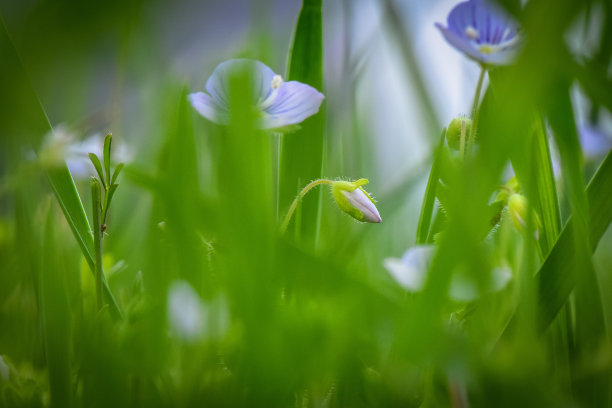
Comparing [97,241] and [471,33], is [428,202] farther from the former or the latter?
[97,241]

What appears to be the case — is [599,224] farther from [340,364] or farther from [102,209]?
[102,209]

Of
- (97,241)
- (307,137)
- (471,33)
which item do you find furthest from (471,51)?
(97,241)

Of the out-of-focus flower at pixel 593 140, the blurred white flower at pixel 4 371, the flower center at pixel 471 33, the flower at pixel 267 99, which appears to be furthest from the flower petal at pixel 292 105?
the out-of-focus flower at pixel 593 140

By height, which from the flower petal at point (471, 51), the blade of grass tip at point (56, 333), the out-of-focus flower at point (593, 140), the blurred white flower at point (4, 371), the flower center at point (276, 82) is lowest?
the blurred white flower at point (4, 371)

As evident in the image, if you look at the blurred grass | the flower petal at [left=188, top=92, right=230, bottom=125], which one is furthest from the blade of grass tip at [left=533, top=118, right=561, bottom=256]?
the flower petal at [left=188, top=92, right=230, bottom=125]

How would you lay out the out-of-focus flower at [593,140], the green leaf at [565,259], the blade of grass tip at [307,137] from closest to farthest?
1. the green leaf at [565,259]
2. the blade of grass tip at [307,137]
3. the out-of-focus flower at [593,140]

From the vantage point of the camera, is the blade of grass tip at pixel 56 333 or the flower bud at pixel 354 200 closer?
the blade of grass tip at pixel 56 333

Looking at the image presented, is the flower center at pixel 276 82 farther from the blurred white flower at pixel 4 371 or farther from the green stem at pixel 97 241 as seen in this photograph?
the blurred white flower at pixel 4 371
